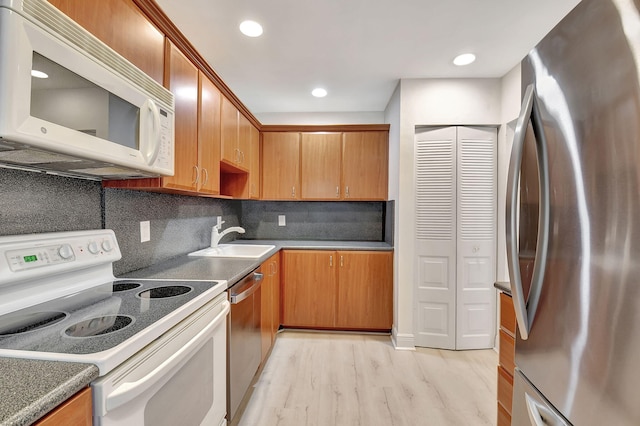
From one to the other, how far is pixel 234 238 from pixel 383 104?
91.5 inches

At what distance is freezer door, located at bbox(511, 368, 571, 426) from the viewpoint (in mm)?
784

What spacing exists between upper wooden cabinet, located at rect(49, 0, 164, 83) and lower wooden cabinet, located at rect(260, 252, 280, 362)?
1508 mm

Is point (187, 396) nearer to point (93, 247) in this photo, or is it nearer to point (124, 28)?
point (93, 247)

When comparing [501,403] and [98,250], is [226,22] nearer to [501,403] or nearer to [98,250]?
[98,250]

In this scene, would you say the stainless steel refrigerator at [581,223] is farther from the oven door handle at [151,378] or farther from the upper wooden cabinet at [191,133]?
the upper wooden cabinet at [191,133]

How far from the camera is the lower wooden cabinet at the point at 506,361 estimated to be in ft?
4.12

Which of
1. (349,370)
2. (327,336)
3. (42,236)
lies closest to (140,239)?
(42,236)

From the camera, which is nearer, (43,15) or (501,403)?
(43,15)

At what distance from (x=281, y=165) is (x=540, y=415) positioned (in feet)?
9.53

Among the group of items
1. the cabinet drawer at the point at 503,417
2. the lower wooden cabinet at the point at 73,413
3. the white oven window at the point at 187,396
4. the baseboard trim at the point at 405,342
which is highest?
the lower wooden cabinet at the point at 73,413

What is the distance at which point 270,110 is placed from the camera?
355 cm

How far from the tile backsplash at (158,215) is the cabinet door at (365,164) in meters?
0.27

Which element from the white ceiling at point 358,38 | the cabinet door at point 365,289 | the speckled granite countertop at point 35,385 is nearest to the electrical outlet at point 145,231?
the speckled granite countertop at point 35,385

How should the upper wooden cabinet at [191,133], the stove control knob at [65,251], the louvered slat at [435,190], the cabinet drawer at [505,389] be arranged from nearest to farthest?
the stove control knob at [65,251]
the cabinet drawer at [505,389]
the upper wooden cabinet at [191,133]
the louvered slat at [435,190]
